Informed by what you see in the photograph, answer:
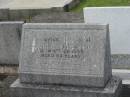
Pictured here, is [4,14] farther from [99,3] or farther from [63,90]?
[63,90]

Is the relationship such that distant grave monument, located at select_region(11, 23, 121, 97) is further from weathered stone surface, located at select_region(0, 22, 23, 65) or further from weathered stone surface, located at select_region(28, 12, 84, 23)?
weathered stone surface, located at select_region(28, 12, 84, 23)

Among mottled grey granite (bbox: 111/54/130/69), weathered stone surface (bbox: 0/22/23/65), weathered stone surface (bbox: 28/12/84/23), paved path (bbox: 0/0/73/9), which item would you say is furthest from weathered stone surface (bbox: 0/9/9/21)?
mottled grey granite (bbox: 111/54/130/69)

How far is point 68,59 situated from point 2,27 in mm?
2020

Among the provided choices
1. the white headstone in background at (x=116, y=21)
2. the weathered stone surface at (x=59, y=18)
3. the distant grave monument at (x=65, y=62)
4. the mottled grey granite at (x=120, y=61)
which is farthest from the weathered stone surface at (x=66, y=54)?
the weathered stone surface at (x=59, y=18)

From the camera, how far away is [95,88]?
598cm

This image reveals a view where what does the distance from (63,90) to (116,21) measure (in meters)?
1.83

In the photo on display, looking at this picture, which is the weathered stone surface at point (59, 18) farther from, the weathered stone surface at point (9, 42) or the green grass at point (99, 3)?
the weathered stone surface at point (9, 42)

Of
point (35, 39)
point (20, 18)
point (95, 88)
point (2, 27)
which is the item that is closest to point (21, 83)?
point (35, 39)

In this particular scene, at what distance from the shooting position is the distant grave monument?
5961 millimetres

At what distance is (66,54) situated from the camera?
6.17 metres

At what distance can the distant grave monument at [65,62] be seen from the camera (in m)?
5.96

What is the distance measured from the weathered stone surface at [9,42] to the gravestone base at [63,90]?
1.43m

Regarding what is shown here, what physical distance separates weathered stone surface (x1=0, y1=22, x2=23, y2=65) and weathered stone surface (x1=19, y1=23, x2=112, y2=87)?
4.18 ft

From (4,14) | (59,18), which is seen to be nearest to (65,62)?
(59,18)
